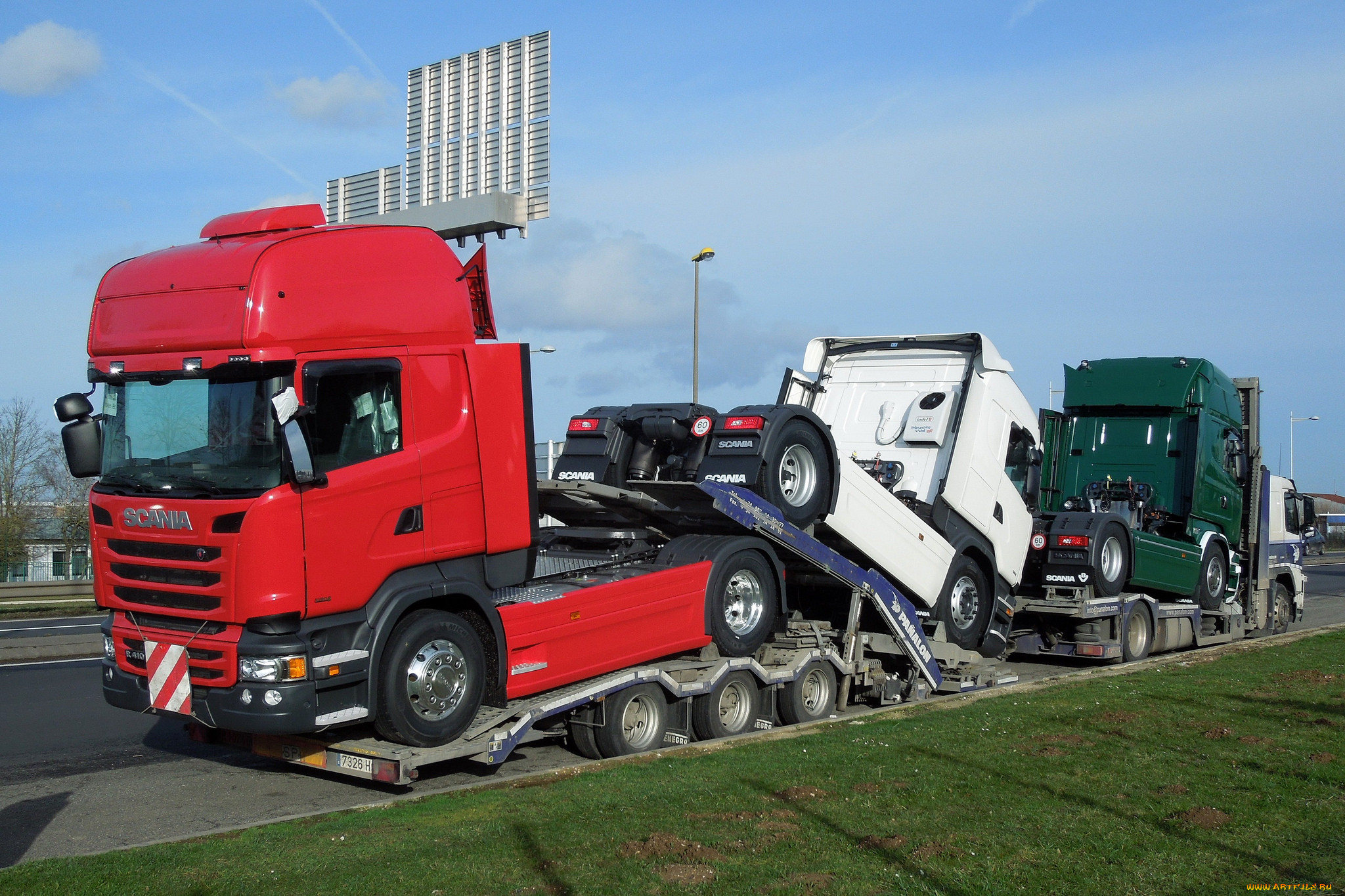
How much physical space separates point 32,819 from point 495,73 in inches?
1076

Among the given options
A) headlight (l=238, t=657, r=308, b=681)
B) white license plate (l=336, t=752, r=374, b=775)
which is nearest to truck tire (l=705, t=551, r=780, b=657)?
white license plate (l=336, t=752, r=374, b=775)

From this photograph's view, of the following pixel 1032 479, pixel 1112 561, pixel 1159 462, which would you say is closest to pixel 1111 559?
pixel 1112 561

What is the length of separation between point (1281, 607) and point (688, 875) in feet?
56.9

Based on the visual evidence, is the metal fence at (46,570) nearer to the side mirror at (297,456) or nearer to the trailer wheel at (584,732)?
the trailer wheel at (584,732)

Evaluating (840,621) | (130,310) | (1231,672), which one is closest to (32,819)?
→ (130,310)

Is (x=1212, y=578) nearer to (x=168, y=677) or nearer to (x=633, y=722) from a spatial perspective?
(x=633, y=722)

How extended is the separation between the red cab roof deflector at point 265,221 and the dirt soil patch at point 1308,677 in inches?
397

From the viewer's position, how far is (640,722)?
930 centimetres

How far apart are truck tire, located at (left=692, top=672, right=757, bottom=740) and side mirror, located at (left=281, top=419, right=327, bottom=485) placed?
4.13m

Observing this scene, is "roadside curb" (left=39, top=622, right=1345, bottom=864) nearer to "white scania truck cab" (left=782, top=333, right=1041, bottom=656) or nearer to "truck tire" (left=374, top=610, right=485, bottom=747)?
"truck tire" (left=374, top=610, right=485, bottom=747)

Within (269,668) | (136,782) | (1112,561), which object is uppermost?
(269,668)

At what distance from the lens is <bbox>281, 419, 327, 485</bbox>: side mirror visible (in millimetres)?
6812

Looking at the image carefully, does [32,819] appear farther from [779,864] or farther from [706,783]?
[779,864]

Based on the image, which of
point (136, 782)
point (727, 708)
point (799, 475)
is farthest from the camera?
point (799, 475)
